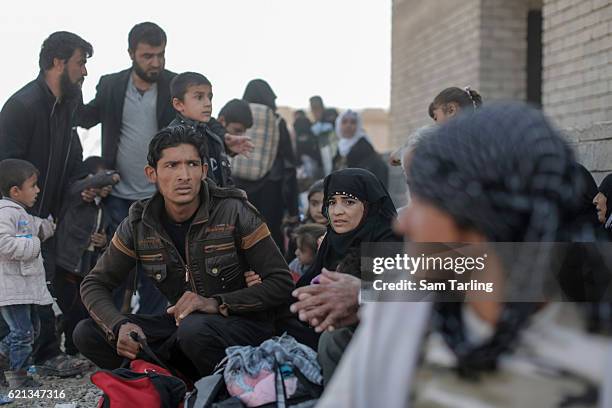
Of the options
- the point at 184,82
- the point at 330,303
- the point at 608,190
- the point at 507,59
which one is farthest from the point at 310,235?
the point at 507,59

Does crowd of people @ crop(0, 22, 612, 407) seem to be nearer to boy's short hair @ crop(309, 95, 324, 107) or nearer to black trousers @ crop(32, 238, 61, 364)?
black trousers @ crop(32, 238, 61, 364)

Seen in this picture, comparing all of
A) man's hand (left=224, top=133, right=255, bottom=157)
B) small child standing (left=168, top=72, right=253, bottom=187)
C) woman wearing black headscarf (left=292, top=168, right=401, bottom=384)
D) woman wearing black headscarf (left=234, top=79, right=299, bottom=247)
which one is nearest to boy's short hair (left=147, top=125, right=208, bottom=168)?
small child standing (left=168, top=72, right=253, bottom=187)

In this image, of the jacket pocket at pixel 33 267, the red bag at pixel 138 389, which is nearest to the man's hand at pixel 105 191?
the jacket pocket at pixel 33 267

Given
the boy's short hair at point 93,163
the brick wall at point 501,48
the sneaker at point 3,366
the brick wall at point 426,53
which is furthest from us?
the brick wall at point 426,53

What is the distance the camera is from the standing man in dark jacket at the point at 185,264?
3250 millimetres

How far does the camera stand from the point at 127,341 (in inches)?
124

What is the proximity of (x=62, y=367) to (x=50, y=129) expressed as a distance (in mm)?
1408

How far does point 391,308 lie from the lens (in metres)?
1.40

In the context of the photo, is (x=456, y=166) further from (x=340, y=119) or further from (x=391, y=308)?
(x=340, y=119)

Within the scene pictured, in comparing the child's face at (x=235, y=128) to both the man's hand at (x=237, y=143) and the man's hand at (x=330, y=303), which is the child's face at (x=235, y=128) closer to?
the man's hand at (x=237, y=143)

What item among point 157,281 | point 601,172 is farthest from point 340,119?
point 157,281

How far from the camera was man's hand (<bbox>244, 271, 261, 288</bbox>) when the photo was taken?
131 inches

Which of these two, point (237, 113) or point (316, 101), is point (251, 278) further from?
point (316, 101)

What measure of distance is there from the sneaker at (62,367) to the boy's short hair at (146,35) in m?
1.90
